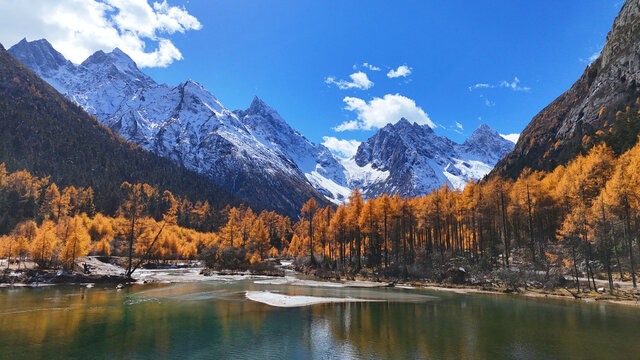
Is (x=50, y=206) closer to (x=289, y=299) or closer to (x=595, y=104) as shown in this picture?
(x=289, y=299)

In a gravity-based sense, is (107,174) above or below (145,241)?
above

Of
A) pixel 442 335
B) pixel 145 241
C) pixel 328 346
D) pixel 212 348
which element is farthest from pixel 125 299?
pixel 145 241

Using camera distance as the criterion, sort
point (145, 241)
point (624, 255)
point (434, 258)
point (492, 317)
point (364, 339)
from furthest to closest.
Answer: point (145, 241) < point (434, 258) < point (624, 255) < point (492, 317) < point (364, 339)

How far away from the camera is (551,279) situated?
50188mm

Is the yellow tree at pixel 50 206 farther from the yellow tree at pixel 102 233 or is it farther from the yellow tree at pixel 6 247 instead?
the yellow tree at pixel 6 247

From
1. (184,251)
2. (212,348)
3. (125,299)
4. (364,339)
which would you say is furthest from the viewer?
(184,251)

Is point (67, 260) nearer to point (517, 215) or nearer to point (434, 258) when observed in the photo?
point (434, 258)

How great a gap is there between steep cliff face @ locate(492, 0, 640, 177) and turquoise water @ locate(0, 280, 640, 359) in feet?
240

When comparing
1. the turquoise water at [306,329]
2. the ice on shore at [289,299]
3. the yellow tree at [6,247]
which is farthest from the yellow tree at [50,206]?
the ice on shore at [289,299]

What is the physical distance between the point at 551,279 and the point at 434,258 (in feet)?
67.9

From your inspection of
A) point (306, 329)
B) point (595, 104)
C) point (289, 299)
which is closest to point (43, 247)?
point (289, 299)

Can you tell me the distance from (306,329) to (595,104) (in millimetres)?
122334

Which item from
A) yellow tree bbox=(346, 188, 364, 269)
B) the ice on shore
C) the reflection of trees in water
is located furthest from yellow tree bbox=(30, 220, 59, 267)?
yellow tree bbox=(346, 188, 364, 269)

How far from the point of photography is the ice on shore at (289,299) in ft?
133
